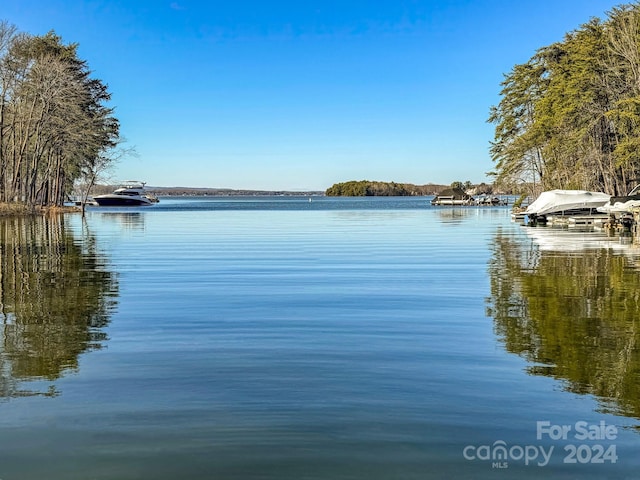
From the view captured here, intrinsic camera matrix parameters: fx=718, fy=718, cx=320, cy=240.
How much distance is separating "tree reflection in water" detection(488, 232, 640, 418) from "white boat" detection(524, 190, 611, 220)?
1141 inches

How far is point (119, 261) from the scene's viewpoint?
67.7ft

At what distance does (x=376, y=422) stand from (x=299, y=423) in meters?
0.61

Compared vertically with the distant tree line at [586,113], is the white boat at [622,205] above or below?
below

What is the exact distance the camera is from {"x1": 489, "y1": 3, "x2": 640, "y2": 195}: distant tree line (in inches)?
1708

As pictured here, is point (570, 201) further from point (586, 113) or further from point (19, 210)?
point (19, 210)

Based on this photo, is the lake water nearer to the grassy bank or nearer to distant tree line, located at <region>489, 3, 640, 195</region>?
distant tree line, located at <region>489, 3, 640, 195</region>

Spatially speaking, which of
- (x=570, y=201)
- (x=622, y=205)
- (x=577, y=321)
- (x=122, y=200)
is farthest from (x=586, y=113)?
(x=122, y=200)

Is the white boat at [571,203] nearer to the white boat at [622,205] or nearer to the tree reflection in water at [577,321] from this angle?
the white boat at [622,205]

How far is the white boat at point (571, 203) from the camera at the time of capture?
47062 mm

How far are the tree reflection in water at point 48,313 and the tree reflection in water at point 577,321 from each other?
16.7 feet

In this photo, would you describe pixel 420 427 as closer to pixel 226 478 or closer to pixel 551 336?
pixel 226 478

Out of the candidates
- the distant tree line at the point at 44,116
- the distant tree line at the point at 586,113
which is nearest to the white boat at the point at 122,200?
the distant tree line at the point at 44,116

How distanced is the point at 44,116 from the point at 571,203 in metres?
44.6

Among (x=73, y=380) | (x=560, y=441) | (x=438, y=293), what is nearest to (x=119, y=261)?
(x=438, y=293)
